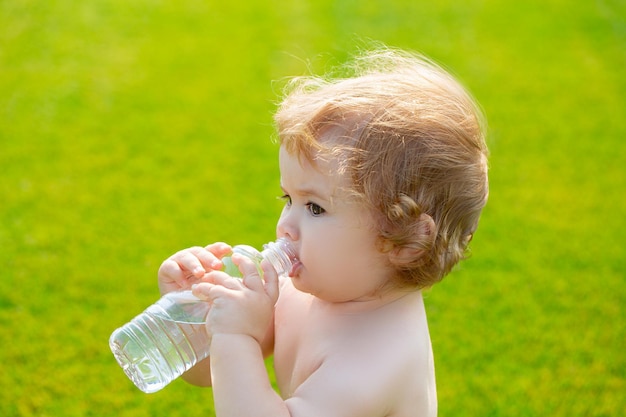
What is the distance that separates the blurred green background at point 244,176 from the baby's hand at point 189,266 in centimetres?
143

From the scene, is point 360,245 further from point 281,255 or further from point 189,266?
point 189,266

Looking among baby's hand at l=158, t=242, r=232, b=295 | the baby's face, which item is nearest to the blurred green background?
baby's hand at l=158, t=242, r=232, b=295

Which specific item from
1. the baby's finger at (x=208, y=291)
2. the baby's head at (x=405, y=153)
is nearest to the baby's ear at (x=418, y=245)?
the baby's head at (x=405, y=153)

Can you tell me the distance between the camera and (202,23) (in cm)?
753

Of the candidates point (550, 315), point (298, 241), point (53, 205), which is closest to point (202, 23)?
point (53, 205)

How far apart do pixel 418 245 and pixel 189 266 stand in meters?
0.62

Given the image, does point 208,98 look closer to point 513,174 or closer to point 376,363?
point 513,174

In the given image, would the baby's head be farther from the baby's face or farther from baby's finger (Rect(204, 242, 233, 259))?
baby's finger (Rect(204, 242, 233, 259))

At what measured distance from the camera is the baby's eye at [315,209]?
193 cm

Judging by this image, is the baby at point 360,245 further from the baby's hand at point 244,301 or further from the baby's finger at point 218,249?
the baby's finger at point 218,249

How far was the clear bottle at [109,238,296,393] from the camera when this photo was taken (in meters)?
2.21

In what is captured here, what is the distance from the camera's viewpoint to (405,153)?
75.6 inches

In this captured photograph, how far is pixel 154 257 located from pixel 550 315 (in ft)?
7.13

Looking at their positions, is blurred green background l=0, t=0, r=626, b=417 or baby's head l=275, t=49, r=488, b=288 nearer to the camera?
baby's head l=275, t=49, r=488, b=288
